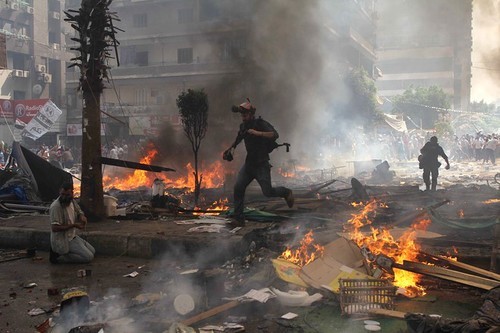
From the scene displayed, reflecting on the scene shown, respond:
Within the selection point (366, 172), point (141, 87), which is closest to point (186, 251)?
point (366, 172)

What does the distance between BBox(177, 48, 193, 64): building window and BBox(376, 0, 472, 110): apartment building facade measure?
43.8 metres

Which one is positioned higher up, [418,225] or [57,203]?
[57,203]

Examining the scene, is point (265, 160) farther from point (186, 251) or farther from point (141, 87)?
point (141, 87)

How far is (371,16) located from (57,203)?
181ft

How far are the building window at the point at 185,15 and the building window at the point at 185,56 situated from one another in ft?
8.15

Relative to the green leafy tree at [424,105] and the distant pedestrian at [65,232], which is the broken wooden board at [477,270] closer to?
the distant pedestrian at [65,232]

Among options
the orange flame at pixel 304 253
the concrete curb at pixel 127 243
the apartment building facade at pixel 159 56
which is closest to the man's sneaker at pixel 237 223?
the concrete curb at pixel 127 243

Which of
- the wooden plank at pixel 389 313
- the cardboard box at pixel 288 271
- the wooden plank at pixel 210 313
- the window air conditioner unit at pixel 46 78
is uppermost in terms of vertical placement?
the window air conditioner unit at pixel 46 78

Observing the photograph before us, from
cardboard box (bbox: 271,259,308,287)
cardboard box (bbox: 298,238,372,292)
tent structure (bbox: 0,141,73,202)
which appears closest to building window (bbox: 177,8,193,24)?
tent structure (bbox: 0,141,73,202)

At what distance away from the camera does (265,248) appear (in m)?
6.14

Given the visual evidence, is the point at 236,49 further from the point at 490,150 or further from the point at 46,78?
the point at 46,78

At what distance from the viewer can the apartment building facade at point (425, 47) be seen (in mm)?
66875

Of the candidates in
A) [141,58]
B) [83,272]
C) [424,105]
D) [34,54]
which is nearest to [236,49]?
[141,58]

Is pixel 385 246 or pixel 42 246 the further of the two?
pixel 42 246
